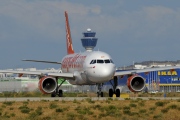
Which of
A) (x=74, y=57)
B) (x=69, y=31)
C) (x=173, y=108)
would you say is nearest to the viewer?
(x=173, y=108)

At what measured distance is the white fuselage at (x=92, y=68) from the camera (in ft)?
187

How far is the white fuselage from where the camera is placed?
57.1 metres

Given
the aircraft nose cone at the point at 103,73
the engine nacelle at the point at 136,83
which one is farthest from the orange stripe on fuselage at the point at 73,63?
the engine nacelle at the point at 136,83

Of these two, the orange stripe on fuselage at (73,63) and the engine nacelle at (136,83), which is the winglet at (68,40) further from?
the engine nacelle at (136,83)

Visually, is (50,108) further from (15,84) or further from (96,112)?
(15,84)

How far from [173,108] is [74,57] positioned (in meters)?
28.8

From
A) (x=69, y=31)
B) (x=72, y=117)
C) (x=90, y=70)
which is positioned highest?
(x=69, y=31)

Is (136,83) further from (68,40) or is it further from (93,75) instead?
(68,40)

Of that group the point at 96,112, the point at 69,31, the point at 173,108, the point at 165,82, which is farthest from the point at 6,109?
the point at 165,82

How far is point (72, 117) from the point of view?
114 ft

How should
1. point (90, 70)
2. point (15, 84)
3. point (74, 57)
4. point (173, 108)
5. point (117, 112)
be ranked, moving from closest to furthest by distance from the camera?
point (117, 112)
point (173, 108)
point (90, 70)
point (74, 57)
point (15, 84)

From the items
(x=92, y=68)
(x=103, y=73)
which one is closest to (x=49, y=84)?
(x=92, y=68)

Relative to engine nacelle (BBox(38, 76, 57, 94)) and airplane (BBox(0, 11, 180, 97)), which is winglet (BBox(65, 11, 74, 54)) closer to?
airplane (BBox(0, 11, 180, 97))

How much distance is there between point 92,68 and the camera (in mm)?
58500
